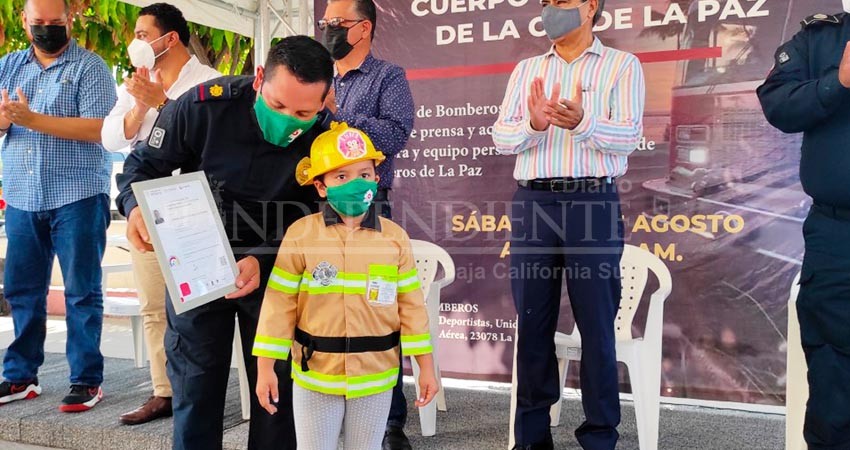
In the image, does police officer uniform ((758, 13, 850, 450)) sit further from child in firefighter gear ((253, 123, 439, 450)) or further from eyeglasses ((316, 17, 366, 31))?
eyeglasses ((316, 17, 366, 31))

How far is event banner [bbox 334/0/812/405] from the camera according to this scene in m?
3.42

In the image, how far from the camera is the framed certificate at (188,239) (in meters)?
1.82

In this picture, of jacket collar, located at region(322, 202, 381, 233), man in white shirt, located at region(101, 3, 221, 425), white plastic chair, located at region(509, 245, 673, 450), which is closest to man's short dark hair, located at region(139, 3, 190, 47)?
man in white shirt, located at region(101, 3, 221, 425)

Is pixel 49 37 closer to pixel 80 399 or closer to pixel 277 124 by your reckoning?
pixel 80 399

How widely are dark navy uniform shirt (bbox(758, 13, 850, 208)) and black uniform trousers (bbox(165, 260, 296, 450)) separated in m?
1.71

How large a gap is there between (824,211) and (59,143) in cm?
324

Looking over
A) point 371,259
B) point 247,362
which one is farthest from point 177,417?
point 371,259

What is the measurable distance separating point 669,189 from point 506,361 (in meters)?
1.27

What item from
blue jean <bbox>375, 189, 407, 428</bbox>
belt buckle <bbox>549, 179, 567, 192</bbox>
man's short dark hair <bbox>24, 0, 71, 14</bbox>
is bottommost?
blue jean <bbox>375, 189, 407, 428</bbox>

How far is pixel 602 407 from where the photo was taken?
262cm

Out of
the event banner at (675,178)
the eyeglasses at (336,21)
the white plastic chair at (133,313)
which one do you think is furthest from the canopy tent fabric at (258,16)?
the white plastic chair at (133,313)

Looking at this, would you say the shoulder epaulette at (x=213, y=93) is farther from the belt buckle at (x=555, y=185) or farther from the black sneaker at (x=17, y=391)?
the black sneaker at (x=17, y=391)

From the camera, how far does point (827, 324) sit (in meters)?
2.20

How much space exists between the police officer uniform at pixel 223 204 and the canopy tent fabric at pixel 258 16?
2.17m
